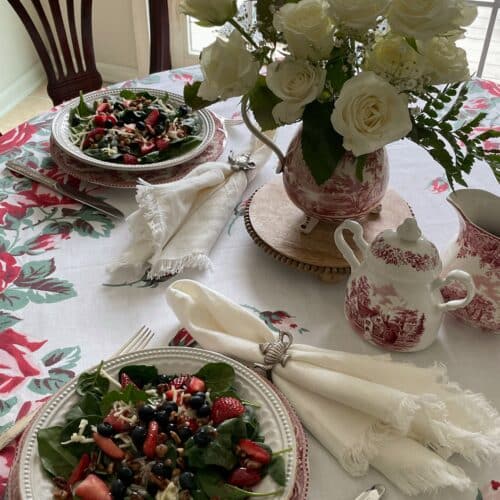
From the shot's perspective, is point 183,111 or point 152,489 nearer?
point 152,489

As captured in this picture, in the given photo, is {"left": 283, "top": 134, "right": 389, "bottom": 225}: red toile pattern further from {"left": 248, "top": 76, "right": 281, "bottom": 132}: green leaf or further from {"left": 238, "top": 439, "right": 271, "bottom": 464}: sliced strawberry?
{"left": 238, "top": 439, "right": 271, "bottom": 464}: sliced strawberry

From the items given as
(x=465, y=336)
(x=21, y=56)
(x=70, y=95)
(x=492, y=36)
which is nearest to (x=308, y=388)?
(x=465, y=336)

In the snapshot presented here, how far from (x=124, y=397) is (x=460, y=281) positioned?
44cm

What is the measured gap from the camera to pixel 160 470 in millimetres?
667

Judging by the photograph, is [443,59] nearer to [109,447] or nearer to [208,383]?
[208,383]

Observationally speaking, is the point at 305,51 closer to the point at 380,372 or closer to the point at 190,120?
the point at 380,372

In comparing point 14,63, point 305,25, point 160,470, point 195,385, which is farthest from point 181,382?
point 14,63

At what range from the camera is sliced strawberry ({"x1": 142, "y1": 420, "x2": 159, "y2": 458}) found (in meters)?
0.69

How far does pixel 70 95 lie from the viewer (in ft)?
6.05

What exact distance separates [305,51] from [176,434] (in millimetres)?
485

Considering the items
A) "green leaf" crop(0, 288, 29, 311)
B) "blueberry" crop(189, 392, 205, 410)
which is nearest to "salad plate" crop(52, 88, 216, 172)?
"green leaf" crop(0, 288, 29, 311)

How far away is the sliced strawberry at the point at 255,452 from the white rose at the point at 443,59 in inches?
20.0

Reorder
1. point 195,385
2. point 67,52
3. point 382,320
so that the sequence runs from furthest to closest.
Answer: point 67,52 → point 382,320 → point 195,385

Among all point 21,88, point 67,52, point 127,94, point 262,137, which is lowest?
point 21,88
